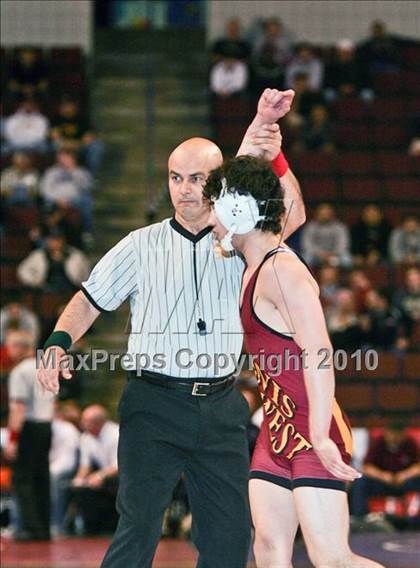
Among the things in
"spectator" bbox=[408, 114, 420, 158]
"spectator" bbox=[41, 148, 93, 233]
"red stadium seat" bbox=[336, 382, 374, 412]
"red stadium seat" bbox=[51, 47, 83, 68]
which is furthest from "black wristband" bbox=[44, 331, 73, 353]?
"red stadium seat" bbox=[51, 47, 83, 68]

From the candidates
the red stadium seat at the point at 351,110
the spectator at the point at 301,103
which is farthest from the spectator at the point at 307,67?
the red stadium seat at the point at 351,110

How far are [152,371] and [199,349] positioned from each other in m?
0.20

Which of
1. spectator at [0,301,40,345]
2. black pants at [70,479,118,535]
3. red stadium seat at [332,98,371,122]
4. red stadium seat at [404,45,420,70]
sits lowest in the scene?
black pants at [70,479,118,535]

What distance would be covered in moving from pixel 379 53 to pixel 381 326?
207 inches

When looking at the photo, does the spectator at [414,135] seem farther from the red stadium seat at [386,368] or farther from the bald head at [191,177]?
the bald head at [191,177]

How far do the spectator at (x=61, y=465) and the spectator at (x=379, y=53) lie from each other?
7384mm

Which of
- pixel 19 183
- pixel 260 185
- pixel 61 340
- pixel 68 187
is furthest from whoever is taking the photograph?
pixel 68 187

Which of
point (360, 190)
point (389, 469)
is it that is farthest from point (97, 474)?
point (360, 190)

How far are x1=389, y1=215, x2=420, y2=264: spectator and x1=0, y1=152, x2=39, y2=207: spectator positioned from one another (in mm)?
3768

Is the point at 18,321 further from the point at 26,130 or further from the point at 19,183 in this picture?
the point at 26,130

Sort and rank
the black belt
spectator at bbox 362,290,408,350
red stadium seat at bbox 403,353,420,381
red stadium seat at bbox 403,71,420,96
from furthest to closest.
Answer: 1. red stadium seat at bbox 403,71,420,96
2. spectator at bbox 362,290,408,350
3. red stadium seat at bbox 403,353,420,381
4. the black belt

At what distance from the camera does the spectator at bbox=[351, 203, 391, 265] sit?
13.4 meters

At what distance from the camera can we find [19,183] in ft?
44.9

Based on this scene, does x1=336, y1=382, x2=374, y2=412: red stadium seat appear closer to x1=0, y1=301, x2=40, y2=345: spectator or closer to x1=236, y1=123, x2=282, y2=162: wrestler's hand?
x1=0, y1=301, x2=40, y2=345: spectator
